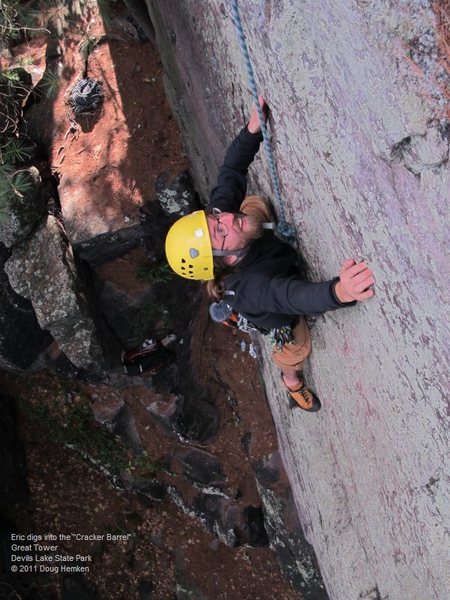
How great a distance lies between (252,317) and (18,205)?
3.78 metres

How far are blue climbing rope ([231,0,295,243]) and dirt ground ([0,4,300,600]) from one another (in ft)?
10.3

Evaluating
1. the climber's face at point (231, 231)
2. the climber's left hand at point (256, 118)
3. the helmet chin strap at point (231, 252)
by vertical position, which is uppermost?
the climber's left hand at point (256, 118)

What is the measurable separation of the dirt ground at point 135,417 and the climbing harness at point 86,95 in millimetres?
129

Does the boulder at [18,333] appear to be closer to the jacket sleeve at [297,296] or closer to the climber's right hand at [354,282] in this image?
the jacket sleeve at [297,296]

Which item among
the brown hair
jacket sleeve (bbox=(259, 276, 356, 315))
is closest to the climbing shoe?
the brown hair

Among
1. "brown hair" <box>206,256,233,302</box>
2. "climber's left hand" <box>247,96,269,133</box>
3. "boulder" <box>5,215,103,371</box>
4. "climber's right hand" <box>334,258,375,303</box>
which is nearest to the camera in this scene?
"climber's right hand" <box>334,258,375,303</box>

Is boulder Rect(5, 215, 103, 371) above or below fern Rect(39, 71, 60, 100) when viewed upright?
below

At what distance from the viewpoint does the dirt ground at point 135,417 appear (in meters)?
6.74

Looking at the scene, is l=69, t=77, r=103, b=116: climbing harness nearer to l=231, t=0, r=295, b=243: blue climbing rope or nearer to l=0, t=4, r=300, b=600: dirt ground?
l=0, t=4, r=300, b=600: dirt ground

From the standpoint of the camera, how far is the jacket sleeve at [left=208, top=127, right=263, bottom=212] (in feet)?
12.6

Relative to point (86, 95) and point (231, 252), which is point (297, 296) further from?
point (86, 95)

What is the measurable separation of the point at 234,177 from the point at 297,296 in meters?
1.21

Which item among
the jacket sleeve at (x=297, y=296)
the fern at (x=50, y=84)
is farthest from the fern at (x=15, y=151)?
the jacket sleeve at (x=297, y=296)

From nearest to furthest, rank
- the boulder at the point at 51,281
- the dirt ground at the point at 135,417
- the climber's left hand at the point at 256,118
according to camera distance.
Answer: the climber's left hand at the point at 256,118
the boulder at the point at 51,281
the dirt ground at the point at 135,417
